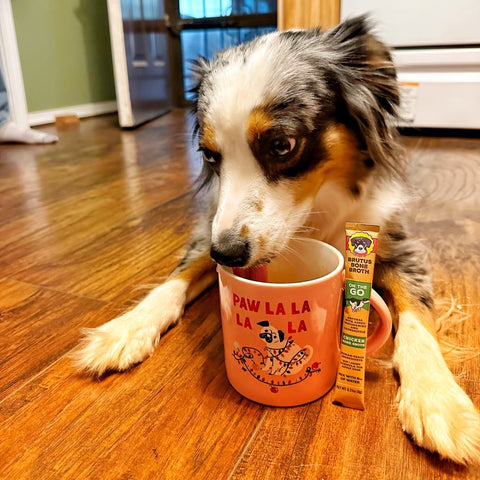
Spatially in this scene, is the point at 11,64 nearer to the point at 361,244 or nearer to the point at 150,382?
the point at 150,382

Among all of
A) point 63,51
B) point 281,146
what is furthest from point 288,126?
point 63,51

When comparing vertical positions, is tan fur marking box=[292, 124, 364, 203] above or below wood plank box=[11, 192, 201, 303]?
above

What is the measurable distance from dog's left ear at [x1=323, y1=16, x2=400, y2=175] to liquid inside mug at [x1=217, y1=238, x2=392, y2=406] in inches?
15.6

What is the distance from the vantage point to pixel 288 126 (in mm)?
1017

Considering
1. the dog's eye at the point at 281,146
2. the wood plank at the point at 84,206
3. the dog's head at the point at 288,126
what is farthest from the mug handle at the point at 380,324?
the wood plank at the point at 84,206

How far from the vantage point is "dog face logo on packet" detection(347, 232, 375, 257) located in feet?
2.58

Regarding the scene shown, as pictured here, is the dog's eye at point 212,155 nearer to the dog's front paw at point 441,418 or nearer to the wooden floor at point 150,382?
the wooden floor at point 150,382

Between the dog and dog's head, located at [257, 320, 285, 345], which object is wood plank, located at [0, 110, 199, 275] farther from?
dog's head, located at [257, 320, 285, 345]

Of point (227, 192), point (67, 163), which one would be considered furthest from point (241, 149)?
point (67, 163)

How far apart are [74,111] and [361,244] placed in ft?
15.4

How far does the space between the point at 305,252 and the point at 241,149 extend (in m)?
0.26

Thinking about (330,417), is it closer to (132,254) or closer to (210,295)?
(210,295)

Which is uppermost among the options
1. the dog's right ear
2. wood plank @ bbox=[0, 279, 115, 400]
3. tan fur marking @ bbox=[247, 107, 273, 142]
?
the dog's right ear

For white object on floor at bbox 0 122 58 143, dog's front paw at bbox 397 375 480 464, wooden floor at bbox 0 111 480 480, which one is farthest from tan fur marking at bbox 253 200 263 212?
white object on floor at bbox 0 122 58 143
